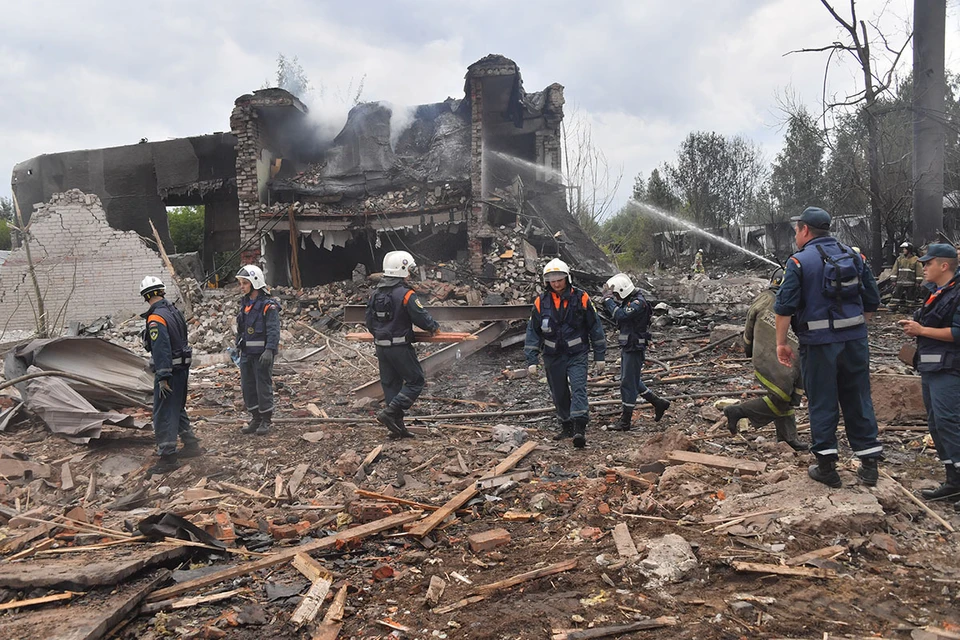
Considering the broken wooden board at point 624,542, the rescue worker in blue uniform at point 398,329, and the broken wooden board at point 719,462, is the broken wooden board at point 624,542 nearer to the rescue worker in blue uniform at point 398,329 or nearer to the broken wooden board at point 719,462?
the broken wooden board at point 719,462

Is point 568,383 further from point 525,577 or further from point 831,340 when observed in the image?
point 525,577

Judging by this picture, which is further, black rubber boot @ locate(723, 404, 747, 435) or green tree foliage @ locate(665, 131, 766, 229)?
green tree foliage @ locate(665, 131, 766, 229)

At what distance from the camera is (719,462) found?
4.42m

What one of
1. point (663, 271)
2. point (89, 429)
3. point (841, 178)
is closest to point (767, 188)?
point (663, 271)

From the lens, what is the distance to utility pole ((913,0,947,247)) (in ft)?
44.8

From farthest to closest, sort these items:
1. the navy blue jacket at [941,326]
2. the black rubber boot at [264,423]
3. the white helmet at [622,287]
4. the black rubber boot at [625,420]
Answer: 1. the black rubber boot at [264,423]
2. the black rubber boot at [625,420]
3. the white helmet at [622,287]
4. the navy blue jacket at [941,326]

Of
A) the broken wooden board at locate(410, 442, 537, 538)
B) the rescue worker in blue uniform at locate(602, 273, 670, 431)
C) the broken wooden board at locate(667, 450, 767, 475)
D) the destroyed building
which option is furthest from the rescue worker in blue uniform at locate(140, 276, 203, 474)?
the destroyed building

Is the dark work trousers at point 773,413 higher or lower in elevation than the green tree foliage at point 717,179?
lower

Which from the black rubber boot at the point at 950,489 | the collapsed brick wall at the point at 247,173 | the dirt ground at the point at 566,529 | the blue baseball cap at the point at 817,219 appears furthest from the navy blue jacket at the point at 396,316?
the collapsed brick wall at the point at 247,173

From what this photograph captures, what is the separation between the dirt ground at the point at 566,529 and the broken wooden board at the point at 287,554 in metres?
0.05

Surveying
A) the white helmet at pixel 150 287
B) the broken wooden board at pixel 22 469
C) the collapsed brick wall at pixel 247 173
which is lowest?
the broken wooden board at pixel 22 469

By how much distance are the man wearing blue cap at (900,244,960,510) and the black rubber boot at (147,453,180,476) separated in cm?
589

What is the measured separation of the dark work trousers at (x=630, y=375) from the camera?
6.06 m

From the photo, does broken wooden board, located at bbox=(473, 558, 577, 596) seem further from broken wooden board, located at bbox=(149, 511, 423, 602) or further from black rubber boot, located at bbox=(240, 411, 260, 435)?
black rubber boot, located at bbox=(240, 411, 260, 435)
